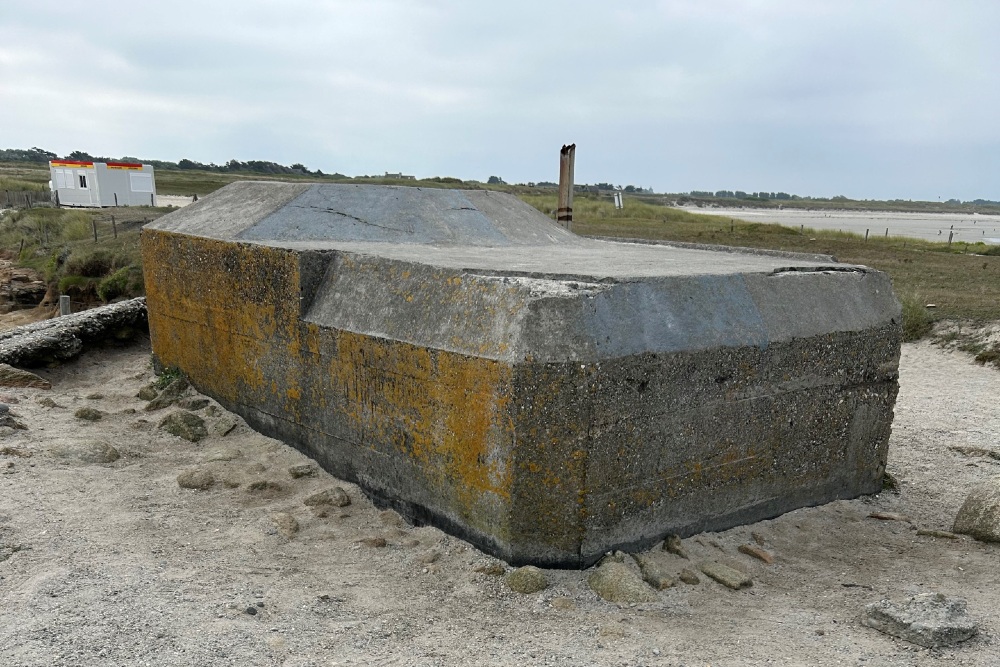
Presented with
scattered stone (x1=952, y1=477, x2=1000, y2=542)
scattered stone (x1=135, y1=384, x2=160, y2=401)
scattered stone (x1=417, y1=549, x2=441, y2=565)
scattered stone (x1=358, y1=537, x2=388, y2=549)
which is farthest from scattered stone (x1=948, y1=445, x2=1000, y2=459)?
scattered stone (x1=135, y1=384, x2=160, y2=401)

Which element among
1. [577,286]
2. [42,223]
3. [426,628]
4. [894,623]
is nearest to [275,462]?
[426,628]

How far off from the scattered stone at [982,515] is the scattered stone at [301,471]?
3.70 meters

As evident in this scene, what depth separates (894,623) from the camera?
2.94 meters

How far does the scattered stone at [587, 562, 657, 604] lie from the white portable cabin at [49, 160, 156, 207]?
3338 centimetres

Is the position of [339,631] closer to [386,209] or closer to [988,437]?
[386,209]

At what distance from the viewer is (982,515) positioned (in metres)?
4.04

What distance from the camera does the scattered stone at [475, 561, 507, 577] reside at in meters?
3.28

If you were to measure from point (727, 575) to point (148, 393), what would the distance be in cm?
461

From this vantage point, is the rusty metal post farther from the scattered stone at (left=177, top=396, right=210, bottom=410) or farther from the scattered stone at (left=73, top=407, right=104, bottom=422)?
the scattered stone at (left=73, top=407, right=104, bottom=422)

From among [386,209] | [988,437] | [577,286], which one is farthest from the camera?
→ [988,437]

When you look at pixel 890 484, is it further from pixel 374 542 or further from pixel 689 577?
pixel 374 542

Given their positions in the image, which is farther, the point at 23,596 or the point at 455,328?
the point at 455,328

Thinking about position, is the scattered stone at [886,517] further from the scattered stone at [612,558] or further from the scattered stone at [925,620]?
the scattered stone at [612,558]

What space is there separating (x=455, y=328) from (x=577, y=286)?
0.59m
